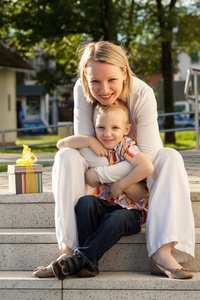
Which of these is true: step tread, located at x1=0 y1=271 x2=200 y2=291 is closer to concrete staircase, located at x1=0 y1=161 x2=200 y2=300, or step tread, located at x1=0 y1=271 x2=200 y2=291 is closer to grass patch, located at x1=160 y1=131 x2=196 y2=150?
concrete staircase, located at x1=0 y1=161 x2=200 y2=300

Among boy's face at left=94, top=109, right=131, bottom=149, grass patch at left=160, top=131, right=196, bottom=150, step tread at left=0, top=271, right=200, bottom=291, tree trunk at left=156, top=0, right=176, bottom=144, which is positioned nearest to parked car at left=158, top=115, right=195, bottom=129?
grass patch at left=160, top=131, right=196, bottom=150

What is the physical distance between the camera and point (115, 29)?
1808 centimetres

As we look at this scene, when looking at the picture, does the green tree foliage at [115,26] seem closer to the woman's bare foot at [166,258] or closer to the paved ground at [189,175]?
the paved ground at [189,175]

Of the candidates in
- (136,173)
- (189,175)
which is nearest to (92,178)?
(136,173)

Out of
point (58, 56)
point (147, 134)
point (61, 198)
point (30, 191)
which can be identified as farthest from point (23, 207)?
point (58, 56)

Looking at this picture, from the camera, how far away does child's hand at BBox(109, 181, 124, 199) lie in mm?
3509

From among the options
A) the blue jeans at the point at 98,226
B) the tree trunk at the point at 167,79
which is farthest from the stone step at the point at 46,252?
the tree trunk at the point at 167,79

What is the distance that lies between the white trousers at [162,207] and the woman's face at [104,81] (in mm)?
432

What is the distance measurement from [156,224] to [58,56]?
672 inches

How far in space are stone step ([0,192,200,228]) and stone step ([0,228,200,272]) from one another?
0.83ft

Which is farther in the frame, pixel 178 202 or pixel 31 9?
pixel 31 9

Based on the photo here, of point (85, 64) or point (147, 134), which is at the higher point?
point (85, 64)

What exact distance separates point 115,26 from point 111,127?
15.0 meters

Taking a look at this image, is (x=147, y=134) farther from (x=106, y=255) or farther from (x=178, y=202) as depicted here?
(x=106, y=255)
